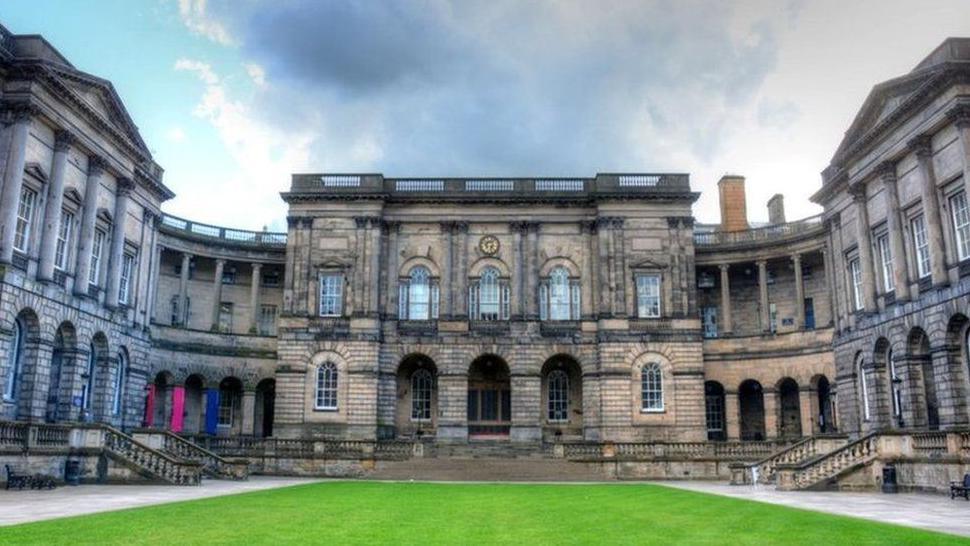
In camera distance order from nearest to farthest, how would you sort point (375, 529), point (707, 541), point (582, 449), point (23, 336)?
point (707, 541) → point (375, 529) → point (23, 336) → point (582, 449)

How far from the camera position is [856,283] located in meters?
36.8

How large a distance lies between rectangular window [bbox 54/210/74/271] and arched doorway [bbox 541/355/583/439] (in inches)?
941

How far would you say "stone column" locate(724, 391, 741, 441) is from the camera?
45.2 m

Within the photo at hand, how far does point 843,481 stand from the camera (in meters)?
27.2

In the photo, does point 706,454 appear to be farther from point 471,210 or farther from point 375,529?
point 375,529

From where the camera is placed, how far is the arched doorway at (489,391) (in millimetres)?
44781

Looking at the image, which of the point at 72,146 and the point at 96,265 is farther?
the point at 96,265

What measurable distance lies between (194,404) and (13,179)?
21460mm

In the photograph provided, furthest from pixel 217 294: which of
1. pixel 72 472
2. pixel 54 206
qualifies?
pixel 72 472

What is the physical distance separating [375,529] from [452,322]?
30402 mm

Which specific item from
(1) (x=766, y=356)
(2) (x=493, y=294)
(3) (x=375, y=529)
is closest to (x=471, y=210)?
(2) (x=493, y=294)

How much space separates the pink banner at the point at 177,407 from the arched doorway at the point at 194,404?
1978 mm

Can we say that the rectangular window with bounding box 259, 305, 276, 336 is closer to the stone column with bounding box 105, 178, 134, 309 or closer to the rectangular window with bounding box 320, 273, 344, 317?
the rectangular window with bounding box 320, 273, 344, 317

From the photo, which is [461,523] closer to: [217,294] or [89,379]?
[89,379]
